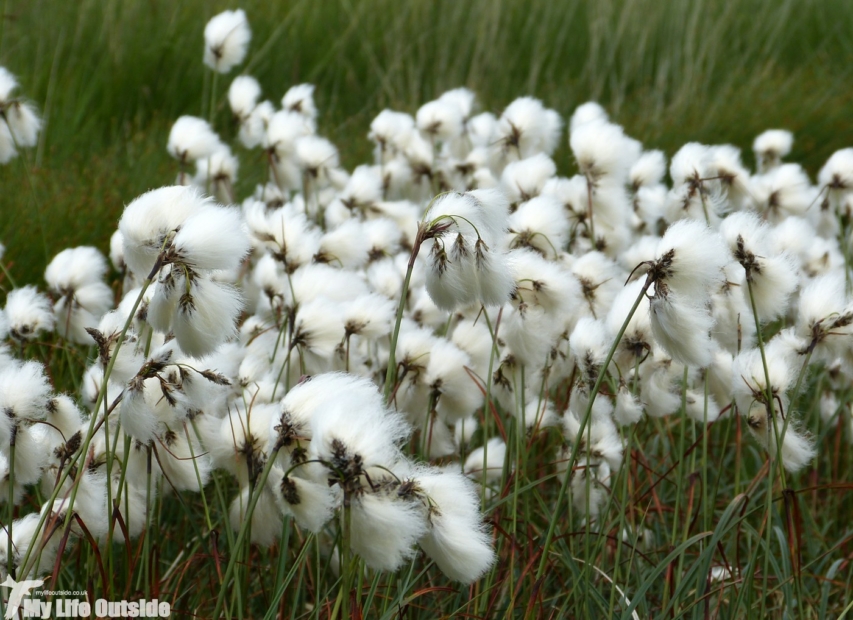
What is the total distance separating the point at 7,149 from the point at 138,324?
107cm

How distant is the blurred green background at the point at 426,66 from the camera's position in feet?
15.3

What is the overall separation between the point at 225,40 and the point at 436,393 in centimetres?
174

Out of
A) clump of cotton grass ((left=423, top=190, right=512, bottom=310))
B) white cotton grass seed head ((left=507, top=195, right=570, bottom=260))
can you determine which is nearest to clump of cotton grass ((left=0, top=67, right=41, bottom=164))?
white cotton grass seed head ((left=507, top=195, right=570, bottom=260))

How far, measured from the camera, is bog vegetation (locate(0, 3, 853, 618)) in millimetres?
1160

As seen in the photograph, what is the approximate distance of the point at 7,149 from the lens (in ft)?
7.83

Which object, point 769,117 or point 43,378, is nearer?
point 43,378

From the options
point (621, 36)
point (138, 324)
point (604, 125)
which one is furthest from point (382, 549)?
point (621, 36)

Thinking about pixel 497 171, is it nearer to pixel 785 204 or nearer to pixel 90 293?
pixel 785 204

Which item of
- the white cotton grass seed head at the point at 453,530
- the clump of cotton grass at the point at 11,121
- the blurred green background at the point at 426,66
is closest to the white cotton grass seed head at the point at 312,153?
the clump of cotton grass at the point at 11,121

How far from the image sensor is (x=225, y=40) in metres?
2.91

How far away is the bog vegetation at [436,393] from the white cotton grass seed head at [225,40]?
0.06 feet

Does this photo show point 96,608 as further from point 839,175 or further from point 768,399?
point 839,175

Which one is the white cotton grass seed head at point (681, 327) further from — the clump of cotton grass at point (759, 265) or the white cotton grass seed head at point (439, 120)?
the white cotton grass seed head at point (439, 120)

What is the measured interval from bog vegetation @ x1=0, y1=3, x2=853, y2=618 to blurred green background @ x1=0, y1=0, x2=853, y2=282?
1933 mm
